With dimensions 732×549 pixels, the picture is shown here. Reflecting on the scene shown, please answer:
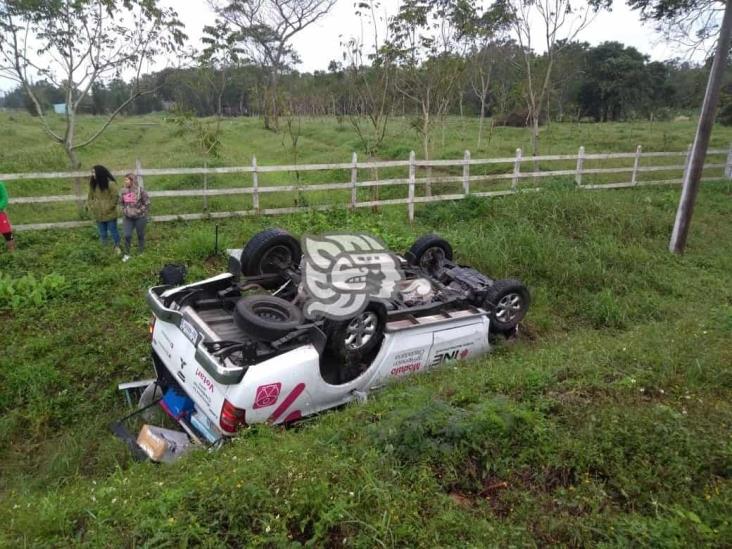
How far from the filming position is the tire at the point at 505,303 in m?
5.47

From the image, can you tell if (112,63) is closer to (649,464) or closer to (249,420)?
(249,420)

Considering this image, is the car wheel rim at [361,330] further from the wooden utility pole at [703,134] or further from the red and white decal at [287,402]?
the wooden utility pole at [703,134]

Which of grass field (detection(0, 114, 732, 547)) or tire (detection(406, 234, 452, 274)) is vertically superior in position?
tire (detection(406, 234, 452, 274))

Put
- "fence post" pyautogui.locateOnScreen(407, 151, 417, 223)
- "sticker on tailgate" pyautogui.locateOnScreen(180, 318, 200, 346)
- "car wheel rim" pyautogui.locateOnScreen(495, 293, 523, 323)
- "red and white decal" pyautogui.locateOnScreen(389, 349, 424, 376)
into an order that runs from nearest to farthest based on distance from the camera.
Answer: "sticker on tailgate" pyautogui.locateOnScreen(180, 318, 200, 346) < "red and white decal" pyautogui.locateOnScreen(389, 349, 424, 376) < "car wheel rim" pyautogui.locateOnScreen(495, 293, 523, 323) < "fence post" pyautogui.locateOnScreen(407, 151, 417, 223)

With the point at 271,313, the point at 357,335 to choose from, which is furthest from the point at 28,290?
the point at 357,335

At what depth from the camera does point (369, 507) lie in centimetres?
270

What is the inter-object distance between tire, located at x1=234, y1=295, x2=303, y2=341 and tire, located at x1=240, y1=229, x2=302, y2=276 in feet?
3.02

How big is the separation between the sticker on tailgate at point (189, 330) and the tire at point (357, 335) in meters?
1.02

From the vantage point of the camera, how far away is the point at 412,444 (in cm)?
316

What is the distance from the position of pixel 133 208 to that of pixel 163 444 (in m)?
5.14

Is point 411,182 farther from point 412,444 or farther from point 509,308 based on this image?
point 412,444

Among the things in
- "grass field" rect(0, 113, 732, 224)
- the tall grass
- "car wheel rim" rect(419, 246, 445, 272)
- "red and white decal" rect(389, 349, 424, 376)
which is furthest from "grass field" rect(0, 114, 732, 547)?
"grass field" rect(0, 113, 732, 224)

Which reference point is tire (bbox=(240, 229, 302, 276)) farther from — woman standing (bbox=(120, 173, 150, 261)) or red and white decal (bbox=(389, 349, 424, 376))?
woman standing (bbox=(120, 173, 150, 261))

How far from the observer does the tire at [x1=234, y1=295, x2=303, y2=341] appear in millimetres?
3848
